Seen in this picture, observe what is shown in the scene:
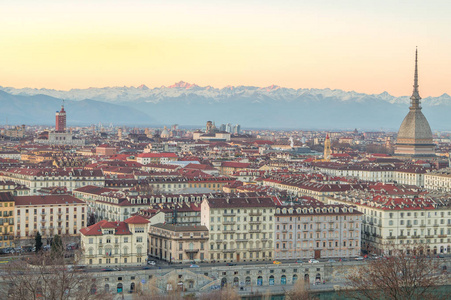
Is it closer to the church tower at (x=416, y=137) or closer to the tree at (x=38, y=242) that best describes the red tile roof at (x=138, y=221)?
Result: the tree at (x=38, y=242)

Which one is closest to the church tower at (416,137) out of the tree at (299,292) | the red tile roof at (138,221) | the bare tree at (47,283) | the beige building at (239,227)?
the beige building at (239,227)

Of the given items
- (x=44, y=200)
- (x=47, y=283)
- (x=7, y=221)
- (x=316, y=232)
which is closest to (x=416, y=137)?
(x=316, y=232)

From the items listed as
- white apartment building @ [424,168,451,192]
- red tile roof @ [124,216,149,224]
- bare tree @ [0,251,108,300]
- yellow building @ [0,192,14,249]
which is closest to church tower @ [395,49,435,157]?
white apartment building @ [424,168,451,192]

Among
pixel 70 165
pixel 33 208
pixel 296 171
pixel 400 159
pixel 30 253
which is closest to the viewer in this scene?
pixel 30 253

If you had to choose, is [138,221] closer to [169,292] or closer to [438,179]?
[169,292]

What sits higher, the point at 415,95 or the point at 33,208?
the point at 415,95

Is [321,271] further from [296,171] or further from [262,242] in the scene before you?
[296,171]

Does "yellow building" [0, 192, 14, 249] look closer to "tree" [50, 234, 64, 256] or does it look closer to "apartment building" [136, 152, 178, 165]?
"tree" [50, 234, 64, 256]

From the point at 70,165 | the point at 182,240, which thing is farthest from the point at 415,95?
the point at 182,240

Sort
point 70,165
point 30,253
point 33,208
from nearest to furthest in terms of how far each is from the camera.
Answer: point 30,253
point 33,208
point 70,165

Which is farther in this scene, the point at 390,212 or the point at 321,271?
the point at 390,212
